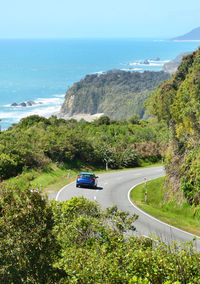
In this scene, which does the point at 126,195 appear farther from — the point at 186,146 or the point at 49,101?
the point at 49,101

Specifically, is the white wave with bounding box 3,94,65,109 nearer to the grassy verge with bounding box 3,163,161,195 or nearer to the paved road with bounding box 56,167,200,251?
the grassy verge with bounding box 3,163,161,195

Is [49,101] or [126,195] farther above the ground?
[49,101]

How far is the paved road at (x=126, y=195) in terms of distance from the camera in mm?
17328

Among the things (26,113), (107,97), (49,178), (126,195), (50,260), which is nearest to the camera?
(50,260)

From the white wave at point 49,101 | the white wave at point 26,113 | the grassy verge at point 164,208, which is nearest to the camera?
the grassy verge at point 164,208

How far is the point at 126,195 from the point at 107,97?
145 m

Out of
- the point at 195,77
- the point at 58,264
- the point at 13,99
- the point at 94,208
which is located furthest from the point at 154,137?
the point at 13,99

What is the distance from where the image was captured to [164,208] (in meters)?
22.6

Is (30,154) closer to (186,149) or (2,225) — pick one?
(186,149)

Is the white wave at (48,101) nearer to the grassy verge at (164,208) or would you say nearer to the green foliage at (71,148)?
the green foliage at (71,148)

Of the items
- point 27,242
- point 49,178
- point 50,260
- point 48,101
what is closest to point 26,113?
point 48,101

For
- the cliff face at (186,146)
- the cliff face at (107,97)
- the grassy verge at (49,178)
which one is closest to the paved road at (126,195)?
the grassy verge at (49,178)

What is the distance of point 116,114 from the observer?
5797 inches

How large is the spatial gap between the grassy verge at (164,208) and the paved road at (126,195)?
54cm
